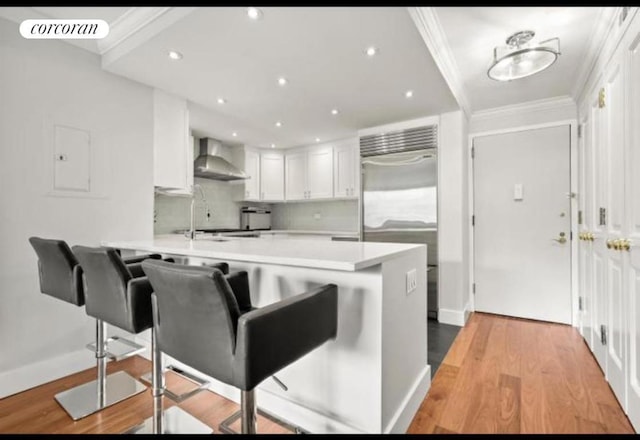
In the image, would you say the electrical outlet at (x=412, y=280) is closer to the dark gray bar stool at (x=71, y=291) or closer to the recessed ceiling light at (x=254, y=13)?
the dark gray bar stool at (x=71, y=291)

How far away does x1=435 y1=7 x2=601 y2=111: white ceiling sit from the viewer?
1.92 metres

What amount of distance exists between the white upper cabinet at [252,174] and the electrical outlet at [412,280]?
11.7 feet

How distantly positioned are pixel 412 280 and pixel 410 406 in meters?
0.68

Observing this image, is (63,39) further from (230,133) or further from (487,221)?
(487,221)

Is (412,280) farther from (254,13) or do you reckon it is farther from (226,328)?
(254,13)

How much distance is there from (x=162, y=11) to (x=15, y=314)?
7.23ft

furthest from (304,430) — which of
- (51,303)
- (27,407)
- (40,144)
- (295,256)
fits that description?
(40,144)

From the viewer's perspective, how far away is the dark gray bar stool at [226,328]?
985mm

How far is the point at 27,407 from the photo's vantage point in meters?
1.78

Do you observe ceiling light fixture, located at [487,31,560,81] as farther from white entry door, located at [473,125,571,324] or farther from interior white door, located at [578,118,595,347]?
white entry door, located at [473,125,571,324]

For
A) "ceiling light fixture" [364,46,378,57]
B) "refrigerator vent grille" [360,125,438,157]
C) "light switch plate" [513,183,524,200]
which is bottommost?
"light switch plate" [513,183,524,200]

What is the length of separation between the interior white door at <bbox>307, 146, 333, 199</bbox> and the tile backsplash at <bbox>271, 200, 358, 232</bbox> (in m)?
0.39

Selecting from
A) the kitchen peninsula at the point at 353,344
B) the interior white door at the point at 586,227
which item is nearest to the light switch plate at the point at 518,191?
the interior white door at the point at 586,227

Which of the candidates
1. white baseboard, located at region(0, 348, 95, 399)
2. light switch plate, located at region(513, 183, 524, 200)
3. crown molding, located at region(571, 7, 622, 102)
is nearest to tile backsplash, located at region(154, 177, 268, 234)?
white baseboard, located at region(0, 348, 95, 399)
